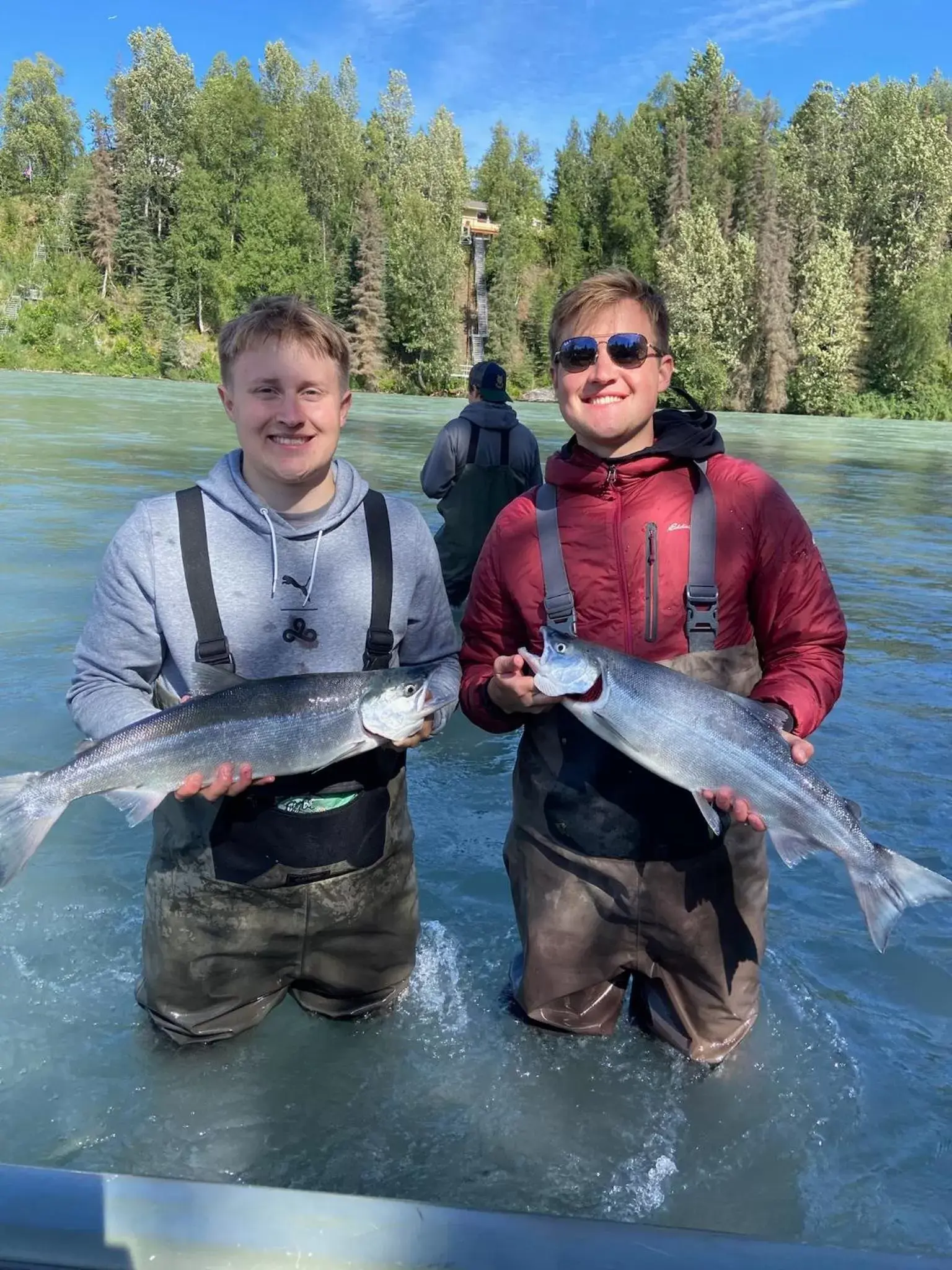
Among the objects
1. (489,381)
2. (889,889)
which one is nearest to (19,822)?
(889,889)

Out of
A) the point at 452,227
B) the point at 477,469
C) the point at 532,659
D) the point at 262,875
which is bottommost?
the point at 262,875

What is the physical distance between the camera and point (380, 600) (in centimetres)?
284

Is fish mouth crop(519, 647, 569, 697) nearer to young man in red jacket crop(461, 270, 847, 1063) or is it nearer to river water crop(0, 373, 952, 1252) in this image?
young man in red jacket crop(461, 270, 847, 1063)

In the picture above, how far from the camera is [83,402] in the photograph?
101 ft

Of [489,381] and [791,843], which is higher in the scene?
[489,381]

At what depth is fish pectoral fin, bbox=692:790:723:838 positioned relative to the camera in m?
2.63

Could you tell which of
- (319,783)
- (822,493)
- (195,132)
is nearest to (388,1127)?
(319,783)

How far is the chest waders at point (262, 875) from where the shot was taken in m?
2.78

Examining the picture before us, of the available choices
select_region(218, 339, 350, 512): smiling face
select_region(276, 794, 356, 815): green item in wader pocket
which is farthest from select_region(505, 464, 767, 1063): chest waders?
select_region(218, 339, 350, 512): smiling face

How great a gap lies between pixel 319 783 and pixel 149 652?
0.65 m

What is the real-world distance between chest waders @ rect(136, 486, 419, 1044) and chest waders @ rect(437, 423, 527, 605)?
4797 millimetres

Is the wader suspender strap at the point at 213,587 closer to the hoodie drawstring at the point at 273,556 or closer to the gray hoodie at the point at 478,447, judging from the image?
the hoodie drawstring at the point at 273,556

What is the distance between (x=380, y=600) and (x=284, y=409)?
65 cm

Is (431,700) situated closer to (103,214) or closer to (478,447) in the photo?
(478,447)
